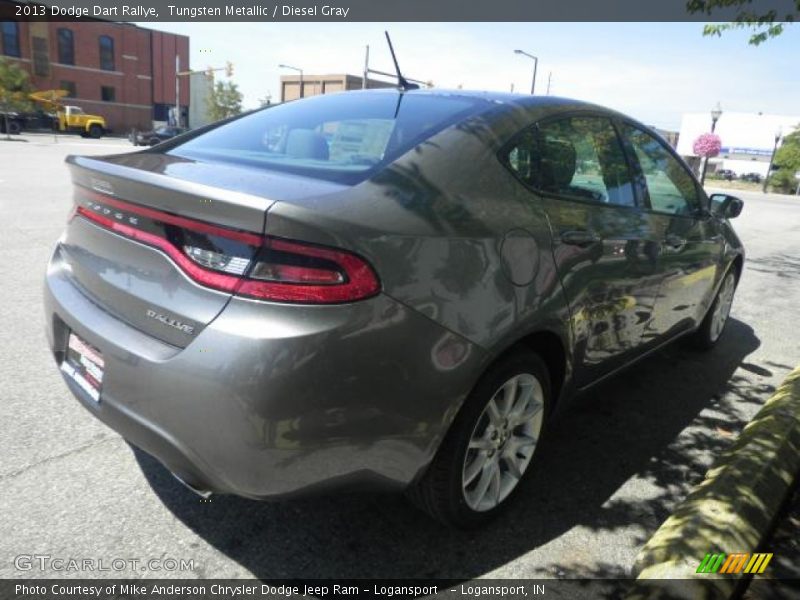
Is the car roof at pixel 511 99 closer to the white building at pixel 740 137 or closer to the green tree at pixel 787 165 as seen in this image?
the green tree at pixel 787 165

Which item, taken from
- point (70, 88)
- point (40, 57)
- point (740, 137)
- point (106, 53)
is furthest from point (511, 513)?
point (740, 137)

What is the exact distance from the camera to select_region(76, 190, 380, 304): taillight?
1745 mm

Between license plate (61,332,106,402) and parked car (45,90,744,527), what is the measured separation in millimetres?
12

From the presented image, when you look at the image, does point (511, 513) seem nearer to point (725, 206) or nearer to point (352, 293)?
point (352, 293)

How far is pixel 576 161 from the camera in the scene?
2.80 m

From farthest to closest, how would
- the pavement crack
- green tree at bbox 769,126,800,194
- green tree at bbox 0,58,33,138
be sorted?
1. green tree at bbox 769,126,800,194
2. green tree at bbox 0,58,33,138
3. the pavement crack

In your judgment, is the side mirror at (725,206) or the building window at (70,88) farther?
the building window at (70,88)

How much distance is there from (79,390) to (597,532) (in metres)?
2.14

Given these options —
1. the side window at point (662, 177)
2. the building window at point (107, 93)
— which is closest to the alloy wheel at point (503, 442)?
the side window at point (662, 177)

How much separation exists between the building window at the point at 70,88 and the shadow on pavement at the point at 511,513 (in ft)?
205

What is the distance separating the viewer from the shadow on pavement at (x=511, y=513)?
227 cm

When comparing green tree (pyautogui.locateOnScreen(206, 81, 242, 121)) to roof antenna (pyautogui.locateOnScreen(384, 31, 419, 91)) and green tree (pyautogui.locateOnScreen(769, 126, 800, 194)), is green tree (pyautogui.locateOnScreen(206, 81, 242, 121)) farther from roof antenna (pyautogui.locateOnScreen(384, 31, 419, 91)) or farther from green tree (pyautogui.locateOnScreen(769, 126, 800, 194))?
roof antenna (pyautogui.locateOnScreen(384, 31, 419, 91))

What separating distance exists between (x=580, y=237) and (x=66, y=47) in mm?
63924

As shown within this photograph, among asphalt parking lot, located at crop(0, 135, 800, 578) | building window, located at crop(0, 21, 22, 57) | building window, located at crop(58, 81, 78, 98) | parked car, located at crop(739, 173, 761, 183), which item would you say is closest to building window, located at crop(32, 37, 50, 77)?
building window, located at crop(0, 21, 22, 57)
